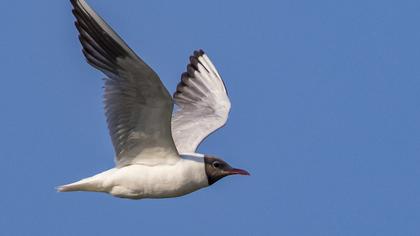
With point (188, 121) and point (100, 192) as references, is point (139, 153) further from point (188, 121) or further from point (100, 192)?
point (188, 121)

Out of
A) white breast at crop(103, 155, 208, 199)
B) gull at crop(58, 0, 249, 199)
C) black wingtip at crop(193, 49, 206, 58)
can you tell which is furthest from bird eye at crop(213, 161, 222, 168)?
black wingtip at crop(193, 49, 206, 58)

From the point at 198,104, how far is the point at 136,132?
2397 millimetres

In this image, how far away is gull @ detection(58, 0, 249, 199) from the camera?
12742 millimetres

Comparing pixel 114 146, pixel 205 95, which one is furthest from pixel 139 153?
pixel 205 95

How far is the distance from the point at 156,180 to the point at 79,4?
1933 millimetres

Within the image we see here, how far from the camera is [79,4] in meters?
12.6

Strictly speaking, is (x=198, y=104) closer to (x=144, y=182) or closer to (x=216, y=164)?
(x=216, y=164)

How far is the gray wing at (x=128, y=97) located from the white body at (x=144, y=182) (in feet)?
0.52

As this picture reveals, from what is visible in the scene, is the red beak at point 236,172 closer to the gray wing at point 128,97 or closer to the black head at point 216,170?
the black head at point 216,170

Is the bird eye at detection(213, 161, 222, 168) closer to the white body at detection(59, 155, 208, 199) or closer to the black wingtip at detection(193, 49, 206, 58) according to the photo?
the white body at detection(59, 155, 208, 199)

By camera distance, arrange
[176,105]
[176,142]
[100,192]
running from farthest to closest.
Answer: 1. [176,105]
2. [176,142]
3. [100,192]

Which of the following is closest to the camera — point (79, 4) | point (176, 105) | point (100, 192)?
point (79, 4)

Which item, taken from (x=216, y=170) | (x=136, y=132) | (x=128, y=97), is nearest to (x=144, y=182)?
(x=136, y=132)

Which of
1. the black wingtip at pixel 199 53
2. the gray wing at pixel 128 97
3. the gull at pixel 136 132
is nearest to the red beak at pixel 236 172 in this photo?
the gull at pixel 136 132
